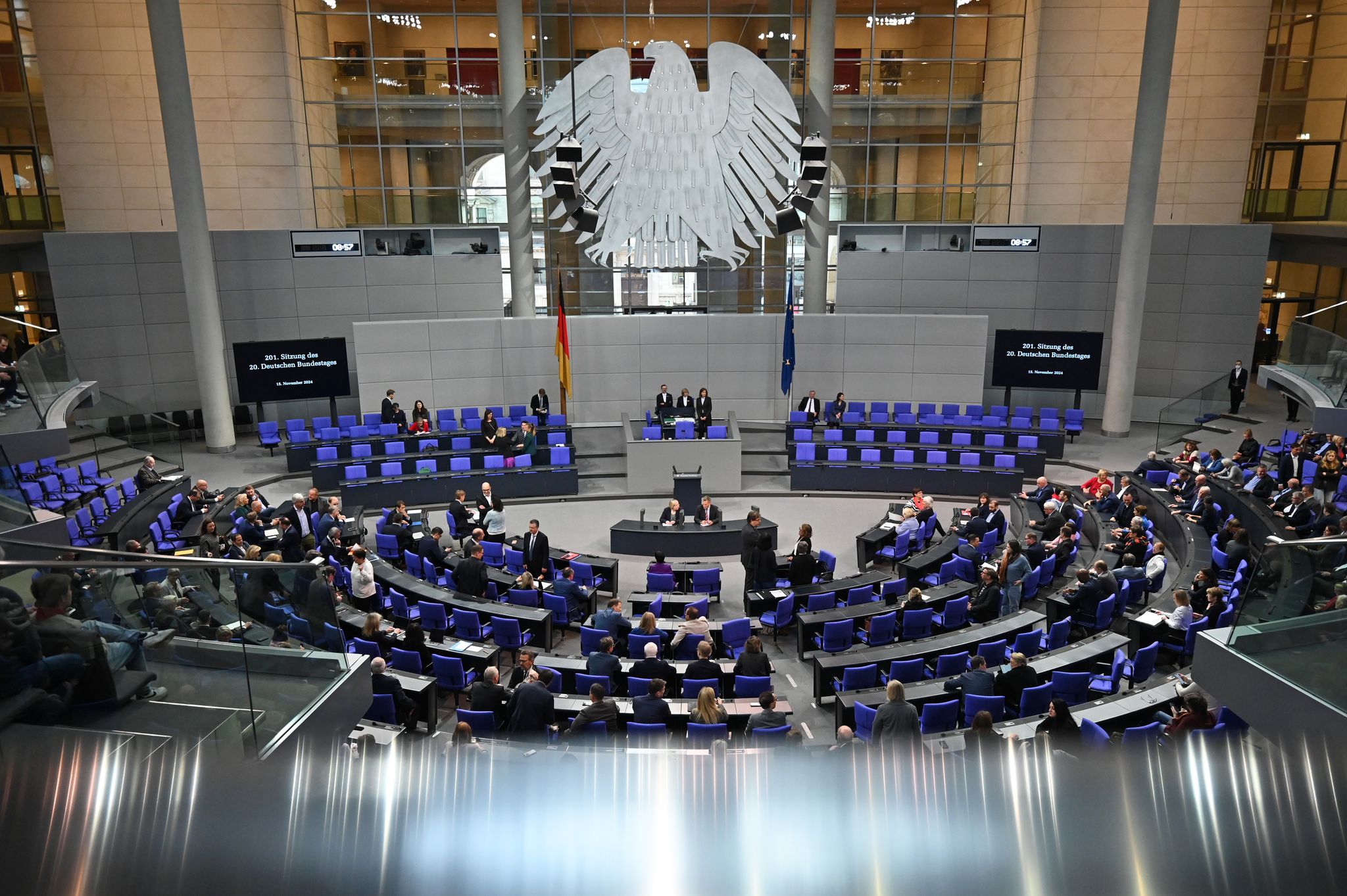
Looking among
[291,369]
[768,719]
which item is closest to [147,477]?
[291,369]

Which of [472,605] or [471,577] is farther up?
[471,577]

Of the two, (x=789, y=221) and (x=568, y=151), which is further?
(x=789, y=221)

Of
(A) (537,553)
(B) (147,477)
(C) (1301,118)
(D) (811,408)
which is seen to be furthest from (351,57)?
(C) (1301,118)

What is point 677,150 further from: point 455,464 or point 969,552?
point 969,552

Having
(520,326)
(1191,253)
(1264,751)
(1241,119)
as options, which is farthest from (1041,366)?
(1264,751)

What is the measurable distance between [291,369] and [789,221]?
10.8 metres

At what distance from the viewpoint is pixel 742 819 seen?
11.0 feet

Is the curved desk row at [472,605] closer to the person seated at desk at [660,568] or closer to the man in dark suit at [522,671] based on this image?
the person seated at desk at [660,568]

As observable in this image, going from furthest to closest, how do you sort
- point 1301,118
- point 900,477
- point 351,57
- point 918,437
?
point 1301,118 → point 351,57 → point 918,437 → point 900,477

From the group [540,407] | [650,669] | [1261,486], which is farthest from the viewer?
[540,407]

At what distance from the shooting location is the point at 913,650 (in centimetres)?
944

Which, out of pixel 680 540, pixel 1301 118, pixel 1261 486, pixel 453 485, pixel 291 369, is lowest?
pixel 680 540

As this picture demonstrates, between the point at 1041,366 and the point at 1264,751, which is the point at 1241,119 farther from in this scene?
the point at 1264,751

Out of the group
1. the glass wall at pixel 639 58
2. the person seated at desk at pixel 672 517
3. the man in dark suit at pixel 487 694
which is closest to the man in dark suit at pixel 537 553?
the person seated at desk at pixel 672 517
